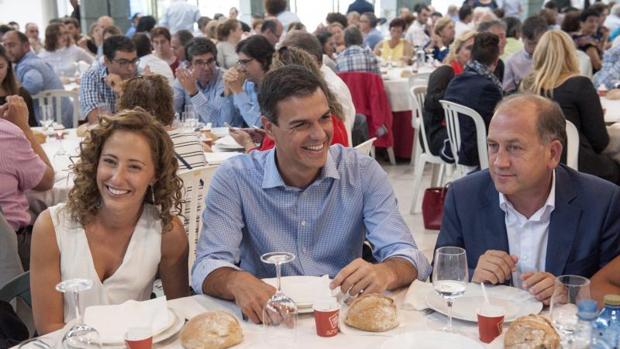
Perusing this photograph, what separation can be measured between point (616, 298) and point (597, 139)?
3.40m

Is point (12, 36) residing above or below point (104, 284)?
above

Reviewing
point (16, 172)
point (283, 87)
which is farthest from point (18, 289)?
point (16, 172)

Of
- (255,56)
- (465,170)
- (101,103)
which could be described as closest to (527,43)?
(465,170)

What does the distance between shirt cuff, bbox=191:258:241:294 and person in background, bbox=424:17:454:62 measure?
8137 millimetres

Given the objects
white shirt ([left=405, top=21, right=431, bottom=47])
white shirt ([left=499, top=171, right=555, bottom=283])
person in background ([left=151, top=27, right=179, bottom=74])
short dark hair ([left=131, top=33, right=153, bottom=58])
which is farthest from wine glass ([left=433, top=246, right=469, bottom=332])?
white shirt ([left=405, top=21, right=431, bottom=47])

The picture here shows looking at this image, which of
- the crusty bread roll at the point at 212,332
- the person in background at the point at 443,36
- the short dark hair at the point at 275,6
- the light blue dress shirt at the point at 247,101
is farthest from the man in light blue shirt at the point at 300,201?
the short dark hair at the point at 275,6

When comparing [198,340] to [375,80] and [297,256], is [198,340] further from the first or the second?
[375,80]

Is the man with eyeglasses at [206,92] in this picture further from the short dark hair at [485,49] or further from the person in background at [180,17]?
the person in background at [180,17]

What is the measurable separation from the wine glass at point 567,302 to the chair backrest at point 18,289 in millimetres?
1610

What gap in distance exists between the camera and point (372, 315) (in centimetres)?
181

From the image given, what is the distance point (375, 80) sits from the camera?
7.18 metres

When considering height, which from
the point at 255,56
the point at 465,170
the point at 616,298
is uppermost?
the point at 255,56

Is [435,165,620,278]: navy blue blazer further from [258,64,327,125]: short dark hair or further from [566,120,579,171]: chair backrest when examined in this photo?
[566,120,579,171]: chair backrest

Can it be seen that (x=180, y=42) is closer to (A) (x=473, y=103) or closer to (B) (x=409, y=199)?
(B) (x=409, y=199)
